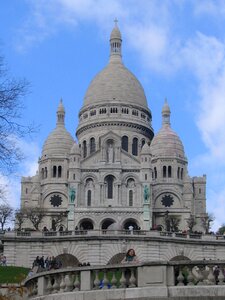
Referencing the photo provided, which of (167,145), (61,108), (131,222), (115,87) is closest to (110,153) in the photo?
(167,145)

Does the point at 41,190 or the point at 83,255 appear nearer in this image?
the point at 83,255

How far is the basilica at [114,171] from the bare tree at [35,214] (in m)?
1.57

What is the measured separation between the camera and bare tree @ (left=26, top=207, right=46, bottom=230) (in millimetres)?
102875

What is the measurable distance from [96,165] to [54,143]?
14503mm

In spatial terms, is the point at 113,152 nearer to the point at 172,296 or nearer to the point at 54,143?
the point at 54,143

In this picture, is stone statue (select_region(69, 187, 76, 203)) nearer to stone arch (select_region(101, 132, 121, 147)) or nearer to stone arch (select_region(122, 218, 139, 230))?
stone arch (select_region(122, 218, 139, 230))

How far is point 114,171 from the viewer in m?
113

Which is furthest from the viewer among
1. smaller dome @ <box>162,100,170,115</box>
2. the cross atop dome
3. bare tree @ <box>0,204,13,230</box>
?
smaller dome @ <box>162,100,170,115</box>

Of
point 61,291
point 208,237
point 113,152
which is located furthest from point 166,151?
point 61,291

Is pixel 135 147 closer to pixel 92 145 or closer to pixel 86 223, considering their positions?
pixel 92 145

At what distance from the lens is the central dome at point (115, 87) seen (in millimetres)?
131625

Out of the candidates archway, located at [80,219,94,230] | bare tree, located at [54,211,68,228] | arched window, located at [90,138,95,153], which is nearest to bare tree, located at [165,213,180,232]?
archway, located at [80,219,94,230]

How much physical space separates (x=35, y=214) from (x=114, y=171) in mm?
13915

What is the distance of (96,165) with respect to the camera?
11419 centimetres
